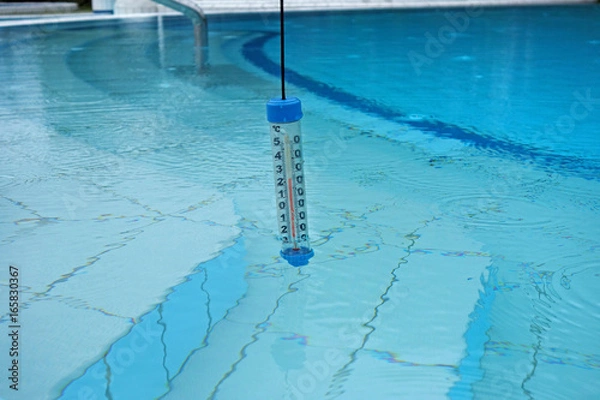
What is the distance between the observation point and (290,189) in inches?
62.6

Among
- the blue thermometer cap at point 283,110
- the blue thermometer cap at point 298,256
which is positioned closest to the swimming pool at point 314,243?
the blue thermometer cap at point 298,256

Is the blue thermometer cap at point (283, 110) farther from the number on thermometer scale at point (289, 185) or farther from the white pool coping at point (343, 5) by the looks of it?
the white pool coping at point (343, 5)

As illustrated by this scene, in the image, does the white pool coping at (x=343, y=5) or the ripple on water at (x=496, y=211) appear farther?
the white pool coping at (x=343, y=5)

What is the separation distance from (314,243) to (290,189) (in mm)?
408

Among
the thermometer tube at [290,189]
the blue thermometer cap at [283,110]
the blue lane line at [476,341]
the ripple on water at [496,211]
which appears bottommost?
the blue lane line at [476,341]

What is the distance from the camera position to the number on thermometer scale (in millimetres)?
1547

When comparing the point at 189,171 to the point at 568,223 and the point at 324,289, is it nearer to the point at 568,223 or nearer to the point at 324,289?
the point at 324,289

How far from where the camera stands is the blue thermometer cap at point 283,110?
4.58 ft

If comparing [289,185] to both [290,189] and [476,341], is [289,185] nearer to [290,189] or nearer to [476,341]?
[290,189]

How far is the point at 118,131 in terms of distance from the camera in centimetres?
335

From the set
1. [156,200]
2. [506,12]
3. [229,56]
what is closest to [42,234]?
[156,200]

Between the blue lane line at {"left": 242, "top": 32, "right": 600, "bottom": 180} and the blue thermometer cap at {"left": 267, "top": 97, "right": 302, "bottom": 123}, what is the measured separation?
1590 mm

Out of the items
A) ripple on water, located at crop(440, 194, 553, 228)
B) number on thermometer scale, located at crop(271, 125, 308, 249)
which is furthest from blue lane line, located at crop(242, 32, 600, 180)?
number on thermometer scale, located at crop(271, 125, 308, 249)

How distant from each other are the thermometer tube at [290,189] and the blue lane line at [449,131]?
1446 millimetres
